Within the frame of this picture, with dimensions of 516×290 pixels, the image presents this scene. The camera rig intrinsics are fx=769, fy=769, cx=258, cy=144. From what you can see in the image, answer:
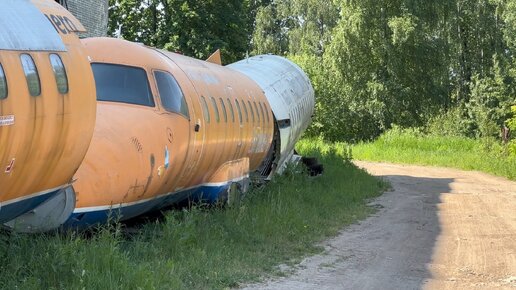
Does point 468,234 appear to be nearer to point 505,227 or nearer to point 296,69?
point 505,227

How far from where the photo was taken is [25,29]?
261 inches

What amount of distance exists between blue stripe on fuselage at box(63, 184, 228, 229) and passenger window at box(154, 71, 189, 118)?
1.17 metres

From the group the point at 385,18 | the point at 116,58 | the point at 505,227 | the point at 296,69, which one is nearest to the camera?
the point at 116,58

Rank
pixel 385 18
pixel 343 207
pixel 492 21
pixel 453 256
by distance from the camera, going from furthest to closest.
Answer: pixel 492 21
pixel 385 18
pixel 343 207
pixel 453 256

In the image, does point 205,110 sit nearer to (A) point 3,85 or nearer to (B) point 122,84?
(B) point 122,84

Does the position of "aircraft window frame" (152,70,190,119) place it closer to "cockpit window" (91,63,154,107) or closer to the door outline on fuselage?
the door outline on fuselage

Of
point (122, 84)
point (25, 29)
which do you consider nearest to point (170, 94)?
point (122, 84)

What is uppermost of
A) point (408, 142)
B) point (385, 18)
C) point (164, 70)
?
point (385, 18)

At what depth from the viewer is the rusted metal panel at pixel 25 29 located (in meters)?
6.27

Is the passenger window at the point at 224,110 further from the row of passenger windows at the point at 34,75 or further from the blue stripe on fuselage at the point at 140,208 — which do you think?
the row of passenger windows at the point at 34,75

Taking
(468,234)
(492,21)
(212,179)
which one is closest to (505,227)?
(468,234)

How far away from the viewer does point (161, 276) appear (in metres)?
7.90

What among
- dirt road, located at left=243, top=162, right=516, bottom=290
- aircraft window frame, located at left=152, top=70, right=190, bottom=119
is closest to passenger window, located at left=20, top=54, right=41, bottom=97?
dirt road, located at left=243, top=162, right=516, bottom=290

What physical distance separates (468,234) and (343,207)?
341 cm
